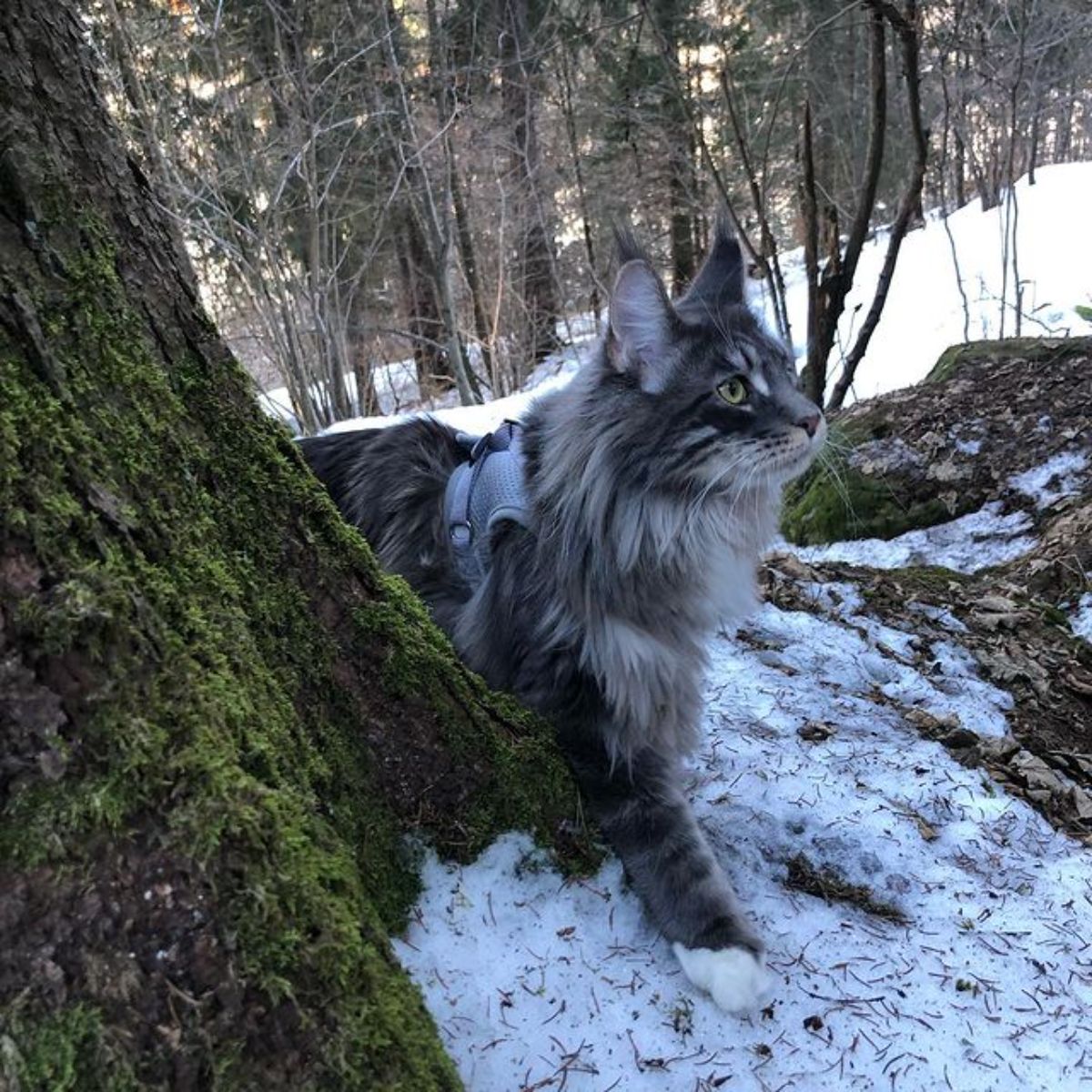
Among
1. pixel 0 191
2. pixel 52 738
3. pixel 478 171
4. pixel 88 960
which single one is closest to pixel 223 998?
pixel 88 960

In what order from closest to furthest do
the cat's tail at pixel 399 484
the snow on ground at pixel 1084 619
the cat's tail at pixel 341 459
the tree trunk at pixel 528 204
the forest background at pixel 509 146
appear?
the cat's tail at pixel 399 484 → the cat's tail at pixel 341 459 → the snow on ground at pixel 1084 619 → the forest background at pixel 509 146 → the tree trunk at pixel 528 204

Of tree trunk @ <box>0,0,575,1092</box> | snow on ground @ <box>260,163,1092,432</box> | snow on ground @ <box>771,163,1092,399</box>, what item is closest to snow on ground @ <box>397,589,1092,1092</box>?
tree trunk @ <box>0,0,575,1092</box>

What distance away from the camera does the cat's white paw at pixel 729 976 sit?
5.66 feet

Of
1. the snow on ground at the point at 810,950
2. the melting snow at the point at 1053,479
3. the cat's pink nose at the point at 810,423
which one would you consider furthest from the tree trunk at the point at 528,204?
the snow on ground at the point at 810,950

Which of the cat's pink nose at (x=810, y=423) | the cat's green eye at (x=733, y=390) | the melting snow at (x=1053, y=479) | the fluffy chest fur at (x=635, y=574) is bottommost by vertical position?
the melting snow at (x=1053, y=479)

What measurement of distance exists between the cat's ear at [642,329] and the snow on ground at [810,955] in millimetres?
1191

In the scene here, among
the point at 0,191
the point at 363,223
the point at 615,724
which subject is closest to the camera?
the point at 0,191

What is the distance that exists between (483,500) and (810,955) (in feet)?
5.38

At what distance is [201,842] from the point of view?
3.74 feet

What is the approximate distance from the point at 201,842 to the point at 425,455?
2328 mm

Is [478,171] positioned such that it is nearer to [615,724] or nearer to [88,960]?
[615,724]

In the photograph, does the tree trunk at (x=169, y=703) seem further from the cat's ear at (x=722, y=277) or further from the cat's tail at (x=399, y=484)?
the cat's ear at (x=722, y=277)

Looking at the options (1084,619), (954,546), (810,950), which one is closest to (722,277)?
(810,950)

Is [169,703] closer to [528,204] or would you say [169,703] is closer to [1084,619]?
[1084,619]
